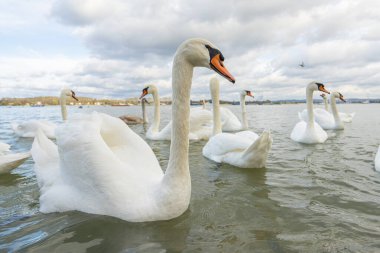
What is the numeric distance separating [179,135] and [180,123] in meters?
0.14

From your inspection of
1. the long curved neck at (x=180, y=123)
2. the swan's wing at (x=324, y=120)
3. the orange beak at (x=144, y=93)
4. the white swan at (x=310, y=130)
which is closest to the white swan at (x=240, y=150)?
the long curved neck at (x=180, y=123)

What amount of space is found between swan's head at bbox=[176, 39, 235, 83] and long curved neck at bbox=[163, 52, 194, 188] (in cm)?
8

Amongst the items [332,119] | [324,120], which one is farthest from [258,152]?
[332,119]

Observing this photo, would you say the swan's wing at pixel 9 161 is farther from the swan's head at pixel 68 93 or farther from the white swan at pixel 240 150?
the swan's head at pixel 68 93

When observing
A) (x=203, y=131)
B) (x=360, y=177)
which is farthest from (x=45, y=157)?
(x=203, y=131)

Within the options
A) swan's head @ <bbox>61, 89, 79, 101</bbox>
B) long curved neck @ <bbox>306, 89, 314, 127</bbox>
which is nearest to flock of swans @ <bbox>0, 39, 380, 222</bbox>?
long curved neck @ <bbox>306, 89, 314, 127</bbox>

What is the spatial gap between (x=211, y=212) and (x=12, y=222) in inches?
96.5

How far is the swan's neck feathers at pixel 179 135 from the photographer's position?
11.6 ft

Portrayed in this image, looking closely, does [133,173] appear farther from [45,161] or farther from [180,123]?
[45,161]

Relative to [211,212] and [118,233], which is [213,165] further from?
[118,233]

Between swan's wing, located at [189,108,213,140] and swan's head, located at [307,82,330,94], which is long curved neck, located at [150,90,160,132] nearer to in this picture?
swan's wing, located at [189,108,213,140]

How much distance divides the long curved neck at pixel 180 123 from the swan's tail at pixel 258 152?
2550 millimetres

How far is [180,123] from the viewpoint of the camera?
363 centimetres

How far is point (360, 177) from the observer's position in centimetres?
584
